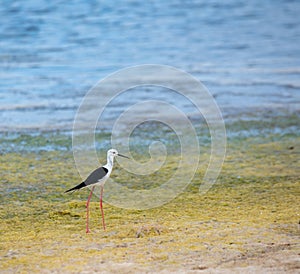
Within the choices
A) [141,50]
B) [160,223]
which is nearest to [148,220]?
[160,223]

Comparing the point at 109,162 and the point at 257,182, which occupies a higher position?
the point at 109,162

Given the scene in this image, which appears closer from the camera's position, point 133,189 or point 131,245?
point 131,245

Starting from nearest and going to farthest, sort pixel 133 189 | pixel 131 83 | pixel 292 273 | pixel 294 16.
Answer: pixel 292 273, pixel 133 189, pixel 131 83, pixel 294 16

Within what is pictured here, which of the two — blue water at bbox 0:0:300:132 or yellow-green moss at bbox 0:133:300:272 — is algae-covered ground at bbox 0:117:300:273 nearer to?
yellow-green moss at bbox 0:133:300:272

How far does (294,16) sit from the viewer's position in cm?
2127

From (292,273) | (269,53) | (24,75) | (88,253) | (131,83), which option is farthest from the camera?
(269,53)

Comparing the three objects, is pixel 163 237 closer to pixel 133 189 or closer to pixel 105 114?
pixel 133 189

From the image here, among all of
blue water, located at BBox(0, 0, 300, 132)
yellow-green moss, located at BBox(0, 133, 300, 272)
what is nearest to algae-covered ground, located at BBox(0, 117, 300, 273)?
yellow-green moss, located at BBox(0, 133, 300, 272)

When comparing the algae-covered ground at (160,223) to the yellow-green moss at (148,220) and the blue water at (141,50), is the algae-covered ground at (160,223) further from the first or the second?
the blue water at (141,50)

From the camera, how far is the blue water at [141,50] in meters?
10.6

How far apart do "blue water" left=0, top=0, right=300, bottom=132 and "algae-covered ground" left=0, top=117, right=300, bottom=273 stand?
2295 millimetres

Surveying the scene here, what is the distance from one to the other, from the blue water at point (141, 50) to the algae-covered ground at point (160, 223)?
2.29 metres

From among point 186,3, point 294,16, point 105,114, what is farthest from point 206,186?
point 186,3

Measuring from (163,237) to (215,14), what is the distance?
17375mm
